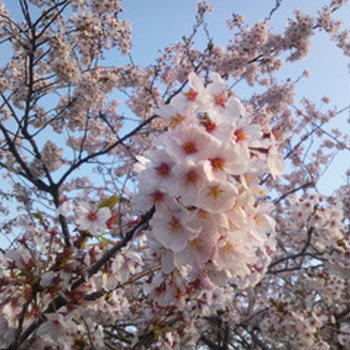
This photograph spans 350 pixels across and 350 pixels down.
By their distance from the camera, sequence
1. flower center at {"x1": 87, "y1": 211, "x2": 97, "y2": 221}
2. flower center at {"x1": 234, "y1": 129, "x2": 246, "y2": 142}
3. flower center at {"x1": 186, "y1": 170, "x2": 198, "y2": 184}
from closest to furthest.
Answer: flower center at {"x1": 186, "y1": 170, "x2": 198, "y2": 184} < flower center at {"x1": 234, "y1": 129, "x2": 246, "y2": 142} < flower center at {"x1": 87, "y1": 211, "x2": 97, "y2": 221}

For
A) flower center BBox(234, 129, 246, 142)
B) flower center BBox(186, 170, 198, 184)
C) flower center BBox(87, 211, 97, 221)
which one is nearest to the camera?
flower center BBox(186, 170, 198, 184)

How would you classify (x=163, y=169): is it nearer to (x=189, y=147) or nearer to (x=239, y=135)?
(x=189, y=147)

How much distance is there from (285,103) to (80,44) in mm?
5534

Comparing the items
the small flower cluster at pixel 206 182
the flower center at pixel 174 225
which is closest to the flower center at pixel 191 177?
the small flower cluster at pixel 206 182

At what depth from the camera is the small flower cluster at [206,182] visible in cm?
95

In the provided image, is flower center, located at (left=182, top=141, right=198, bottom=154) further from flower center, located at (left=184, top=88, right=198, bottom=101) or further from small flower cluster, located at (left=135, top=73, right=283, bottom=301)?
flower center, located at (left=184, top=88, right=198, bottom=101)

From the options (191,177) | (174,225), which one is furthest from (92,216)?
(191,177)

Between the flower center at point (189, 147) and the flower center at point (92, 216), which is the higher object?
the flower center at point (189, 147)

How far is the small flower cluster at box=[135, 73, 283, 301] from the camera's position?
0.95m

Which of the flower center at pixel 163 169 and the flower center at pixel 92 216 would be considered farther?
the flower center at pixel 92 216

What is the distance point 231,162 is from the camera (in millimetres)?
972

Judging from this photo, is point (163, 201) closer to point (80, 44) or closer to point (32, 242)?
point (32, 242)

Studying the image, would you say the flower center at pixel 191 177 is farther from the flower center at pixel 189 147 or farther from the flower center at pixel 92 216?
the flower center at pixel 92 216

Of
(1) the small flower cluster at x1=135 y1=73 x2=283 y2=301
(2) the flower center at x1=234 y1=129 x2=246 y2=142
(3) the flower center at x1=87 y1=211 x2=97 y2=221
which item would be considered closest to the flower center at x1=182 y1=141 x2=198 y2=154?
(1) the small flower cluster at x1=135 y1=73 x2=283 y2=301
